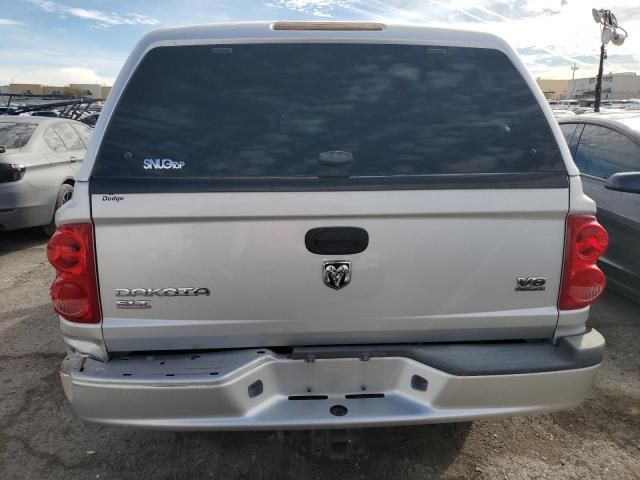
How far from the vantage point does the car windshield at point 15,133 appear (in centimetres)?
633

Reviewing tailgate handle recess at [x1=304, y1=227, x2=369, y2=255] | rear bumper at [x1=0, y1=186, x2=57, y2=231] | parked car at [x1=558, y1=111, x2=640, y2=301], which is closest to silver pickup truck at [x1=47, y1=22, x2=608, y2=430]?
tailgate handle recess at [x1=304, y1=227, x2=369, y2=255]

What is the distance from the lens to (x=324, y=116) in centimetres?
205

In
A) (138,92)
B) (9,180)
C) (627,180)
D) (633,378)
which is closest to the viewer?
(138,92)

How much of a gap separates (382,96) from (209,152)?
779mm

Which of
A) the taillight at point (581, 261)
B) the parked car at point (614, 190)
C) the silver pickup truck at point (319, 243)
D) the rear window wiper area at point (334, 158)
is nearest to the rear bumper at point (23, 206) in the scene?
the silver pickup truck at point (319, 243)

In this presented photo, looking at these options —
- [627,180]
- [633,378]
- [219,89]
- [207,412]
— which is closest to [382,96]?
[219,89]

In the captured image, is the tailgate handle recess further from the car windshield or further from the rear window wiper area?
the car windshield

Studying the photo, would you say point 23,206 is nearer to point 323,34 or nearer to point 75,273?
point 75,273

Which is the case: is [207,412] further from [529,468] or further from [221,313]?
[529,468]

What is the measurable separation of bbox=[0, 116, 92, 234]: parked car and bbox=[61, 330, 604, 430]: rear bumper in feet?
15.7

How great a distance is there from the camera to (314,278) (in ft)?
6.45

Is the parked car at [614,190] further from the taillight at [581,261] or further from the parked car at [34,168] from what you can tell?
the parked car at [34,168]

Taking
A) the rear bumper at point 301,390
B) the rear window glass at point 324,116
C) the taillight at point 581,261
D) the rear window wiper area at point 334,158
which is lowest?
the rear bumper at point 301,390

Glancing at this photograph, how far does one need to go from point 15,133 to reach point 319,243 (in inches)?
249
